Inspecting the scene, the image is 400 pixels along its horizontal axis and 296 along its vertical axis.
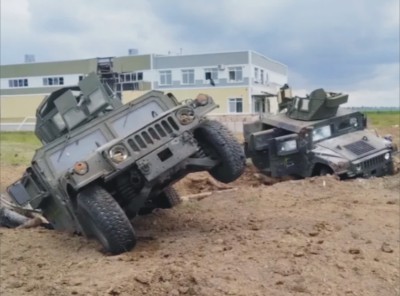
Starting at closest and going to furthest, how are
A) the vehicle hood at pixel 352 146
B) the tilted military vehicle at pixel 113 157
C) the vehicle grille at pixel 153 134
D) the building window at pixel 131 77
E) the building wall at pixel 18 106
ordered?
the tilted military vehicle at pixel 113 157
the vehicle grille at pixel 153 134
the vehicle hood at pixel 352 146
the building window at pixel 131 77
the building wall at pixel 18 106

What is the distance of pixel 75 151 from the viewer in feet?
27.1

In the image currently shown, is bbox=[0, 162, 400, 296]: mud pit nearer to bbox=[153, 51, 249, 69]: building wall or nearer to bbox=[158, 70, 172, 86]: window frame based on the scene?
bbox=[153, 51, 249, 69]: building wall

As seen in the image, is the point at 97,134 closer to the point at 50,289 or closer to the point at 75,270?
the point at 75,270

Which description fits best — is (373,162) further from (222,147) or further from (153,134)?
(153,134)

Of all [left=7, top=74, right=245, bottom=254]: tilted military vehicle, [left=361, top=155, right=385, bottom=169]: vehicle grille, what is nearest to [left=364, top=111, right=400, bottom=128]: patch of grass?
[left=361, top=155, right=385, bottom=169]: vehicle grille

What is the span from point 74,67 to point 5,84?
862 centimetres

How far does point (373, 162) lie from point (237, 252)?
630 centimetres

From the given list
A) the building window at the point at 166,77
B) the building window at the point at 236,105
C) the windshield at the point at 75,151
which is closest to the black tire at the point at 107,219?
the windshield at the point at 75,151

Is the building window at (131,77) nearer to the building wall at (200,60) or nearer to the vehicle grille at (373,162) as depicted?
the building wall at (200,60)

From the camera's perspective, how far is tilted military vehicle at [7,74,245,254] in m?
7.17

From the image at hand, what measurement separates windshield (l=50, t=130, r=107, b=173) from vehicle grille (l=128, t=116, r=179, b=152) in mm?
926

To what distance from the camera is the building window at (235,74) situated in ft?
177

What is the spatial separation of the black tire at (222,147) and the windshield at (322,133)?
4.61m

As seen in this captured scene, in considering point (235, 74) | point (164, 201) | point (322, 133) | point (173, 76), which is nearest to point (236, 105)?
point (235, 74)
